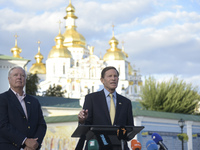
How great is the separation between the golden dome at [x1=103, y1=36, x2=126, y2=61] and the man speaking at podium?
261 ft

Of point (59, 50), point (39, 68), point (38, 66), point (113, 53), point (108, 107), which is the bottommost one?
point (108, 107)

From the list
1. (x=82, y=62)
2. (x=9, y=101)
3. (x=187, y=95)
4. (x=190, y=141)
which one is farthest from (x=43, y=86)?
(x=9, y=101)

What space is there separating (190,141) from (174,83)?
11.8 m

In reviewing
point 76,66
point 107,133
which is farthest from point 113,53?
point 107,133

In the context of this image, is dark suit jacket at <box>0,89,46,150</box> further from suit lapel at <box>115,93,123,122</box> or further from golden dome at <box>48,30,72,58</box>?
golden dome at <box>48,30,72,58</box>

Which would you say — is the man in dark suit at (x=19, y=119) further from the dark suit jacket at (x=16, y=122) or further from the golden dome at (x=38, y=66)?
the golden dome at (x=38, y=66)

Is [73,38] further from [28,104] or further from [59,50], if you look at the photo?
[28,104]

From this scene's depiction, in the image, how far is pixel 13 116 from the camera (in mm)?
4961

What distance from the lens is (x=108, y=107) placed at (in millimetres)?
5176

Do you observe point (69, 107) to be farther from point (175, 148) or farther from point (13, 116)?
point (13, 116)

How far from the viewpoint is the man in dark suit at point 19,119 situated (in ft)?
15.8

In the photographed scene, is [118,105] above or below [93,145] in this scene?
above

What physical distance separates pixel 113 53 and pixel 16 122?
8053 cm

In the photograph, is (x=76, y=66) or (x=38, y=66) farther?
(x=38, y=66)
